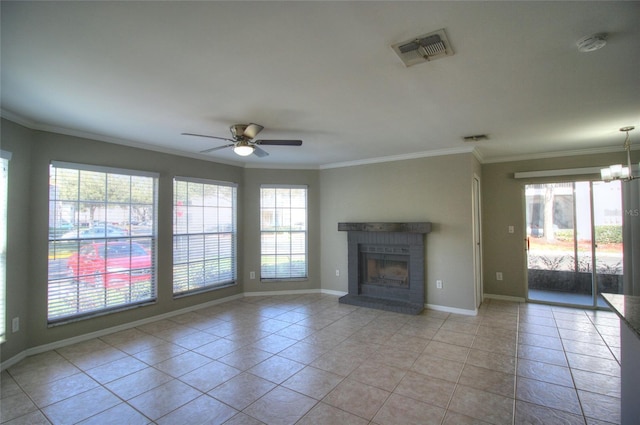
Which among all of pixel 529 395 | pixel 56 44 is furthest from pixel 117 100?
pixel 529 395

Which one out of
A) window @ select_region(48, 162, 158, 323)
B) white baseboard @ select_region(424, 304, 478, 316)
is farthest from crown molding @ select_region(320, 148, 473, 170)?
window @ select_region(48, 162, 158, 323)

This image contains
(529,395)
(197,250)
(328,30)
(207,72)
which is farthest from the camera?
(197,250)

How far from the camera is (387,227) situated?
501cm

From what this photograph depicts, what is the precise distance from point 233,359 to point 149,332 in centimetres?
155

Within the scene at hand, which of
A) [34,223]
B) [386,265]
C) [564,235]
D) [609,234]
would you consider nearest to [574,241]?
[564,235]

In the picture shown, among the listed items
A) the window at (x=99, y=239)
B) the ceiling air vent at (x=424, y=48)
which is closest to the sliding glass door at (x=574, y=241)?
the ceiling air vent at (x=424, y=48)

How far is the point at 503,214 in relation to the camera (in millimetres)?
5379

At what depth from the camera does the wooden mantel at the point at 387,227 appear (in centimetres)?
473

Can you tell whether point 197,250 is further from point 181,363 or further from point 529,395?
point 529,395

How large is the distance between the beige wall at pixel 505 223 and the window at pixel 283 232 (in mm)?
3433

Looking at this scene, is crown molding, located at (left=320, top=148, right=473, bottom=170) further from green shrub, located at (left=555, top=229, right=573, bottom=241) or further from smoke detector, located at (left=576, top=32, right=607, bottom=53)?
smoke detector, located at (left=576, top=32, right=607, bottom=53)

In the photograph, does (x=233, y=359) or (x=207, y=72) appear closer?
(x=207, y=72)

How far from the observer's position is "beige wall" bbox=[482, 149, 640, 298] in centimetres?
523

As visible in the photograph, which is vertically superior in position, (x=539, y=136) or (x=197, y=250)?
(x=539, y=136)
